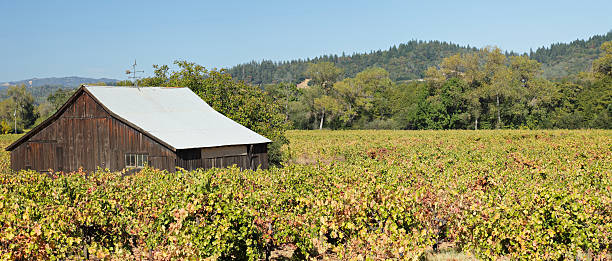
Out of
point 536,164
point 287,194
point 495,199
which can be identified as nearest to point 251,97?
point 536,164

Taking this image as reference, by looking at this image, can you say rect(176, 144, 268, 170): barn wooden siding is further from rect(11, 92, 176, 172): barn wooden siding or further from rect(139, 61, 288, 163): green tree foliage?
rect(139, 61, 288, 163): green tree foliage

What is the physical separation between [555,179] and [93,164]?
20413mm

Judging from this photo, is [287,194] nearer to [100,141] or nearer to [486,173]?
[486,173]

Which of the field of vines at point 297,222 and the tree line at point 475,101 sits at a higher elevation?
the tree line at point 475,101

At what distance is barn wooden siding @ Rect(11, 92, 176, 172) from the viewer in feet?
77.1

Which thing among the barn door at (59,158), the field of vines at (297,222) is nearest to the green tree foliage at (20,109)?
the barn door at (59,158)

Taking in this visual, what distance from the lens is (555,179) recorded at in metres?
15.4

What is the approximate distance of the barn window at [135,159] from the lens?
76.7 feet

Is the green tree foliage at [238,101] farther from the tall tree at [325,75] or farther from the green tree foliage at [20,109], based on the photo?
the green tree foliage at [20,109]

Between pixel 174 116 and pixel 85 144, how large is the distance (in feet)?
15.1

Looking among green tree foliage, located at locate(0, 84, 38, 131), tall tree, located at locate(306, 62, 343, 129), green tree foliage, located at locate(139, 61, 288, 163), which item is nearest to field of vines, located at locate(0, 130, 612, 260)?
green tree foliage, located at locate(139, 61, 288, 163)

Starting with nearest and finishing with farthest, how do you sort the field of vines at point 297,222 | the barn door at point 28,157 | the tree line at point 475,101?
1. the field of vines at point 297,222
2. the barn door at point 28,157
3. the tree line at point 475,101

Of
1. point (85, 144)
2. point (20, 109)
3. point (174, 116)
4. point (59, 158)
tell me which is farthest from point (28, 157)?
point (20, 109)

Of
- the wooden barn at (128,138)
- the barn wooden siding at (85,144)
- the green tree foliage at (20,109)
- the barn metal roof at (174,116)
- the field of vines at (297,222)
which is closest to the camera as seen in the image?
A: the field of vines at (297,222)
